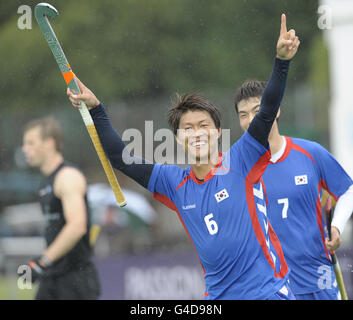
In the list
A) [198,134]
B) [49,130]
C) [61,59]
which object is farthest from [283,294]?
[49,130]

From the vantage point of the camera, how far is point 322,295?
496 cm

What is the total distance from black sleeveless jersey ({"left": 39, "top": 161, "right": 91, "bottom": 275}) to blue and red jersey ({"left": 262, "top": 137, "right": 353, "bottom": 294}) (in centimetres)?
209

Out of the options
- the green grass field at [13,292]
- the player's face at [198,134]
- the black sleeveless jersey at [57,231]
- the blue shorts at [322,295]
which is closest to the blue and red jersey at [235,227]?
the player's face at [198,134]

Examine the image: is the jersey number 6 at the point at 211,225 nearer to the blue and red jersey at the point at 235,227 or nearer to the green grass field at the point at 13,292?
the blue and red jersey at the point at 235,227

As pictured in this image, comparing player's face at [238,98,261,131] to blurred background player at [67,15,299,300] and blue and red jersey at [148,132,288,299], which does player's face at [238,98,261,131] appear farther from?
blue and red jersey at [148,132,288,299]

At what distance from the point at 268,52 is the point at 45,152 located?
40.9 ft

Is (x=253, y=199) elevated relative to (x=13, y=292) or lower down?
lower down

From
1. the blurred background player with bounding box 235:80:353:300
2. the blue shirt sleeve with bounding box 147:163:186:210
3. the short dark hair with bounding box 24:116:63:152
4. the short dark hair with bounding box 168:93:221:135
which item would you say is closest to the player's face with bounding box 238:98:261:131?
the blurred background player with bounding box 235:80:353:300

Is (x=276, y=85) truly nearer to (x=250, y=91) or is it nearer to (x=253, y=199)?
(x=253, y=199)

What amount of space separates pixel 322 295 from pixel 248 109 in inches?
52.2

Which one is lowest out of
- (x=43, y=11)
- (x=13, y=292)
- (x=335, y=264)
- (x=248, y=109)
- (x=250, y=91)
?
(x=335, y=264)
